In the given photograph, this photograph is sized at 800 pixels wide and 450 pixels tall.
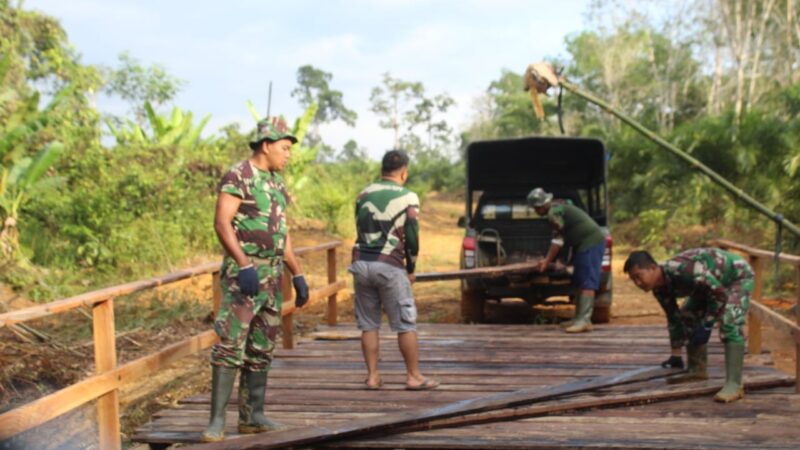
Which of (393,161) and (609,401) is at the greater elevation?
(393,161)

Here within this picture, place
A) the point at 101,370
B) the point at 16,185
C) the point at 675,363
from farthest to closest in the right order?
the point at 16,185 < the point at 675,363 < the point at 101,370

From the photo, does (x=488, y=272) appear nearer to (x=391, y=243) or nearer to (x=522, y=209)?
(x=522, y=209)

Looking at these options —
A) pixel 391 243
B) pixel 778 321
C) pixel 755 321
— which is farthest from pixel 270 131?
pixel 755 321

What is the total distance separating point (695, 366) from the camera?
16.2ft

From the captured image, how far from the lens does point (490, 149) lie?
353 inches

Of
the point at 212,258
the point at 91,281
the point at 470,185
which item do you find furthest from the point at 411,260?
the point at 212,258

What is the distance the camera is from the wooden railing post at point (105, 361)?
372 cm

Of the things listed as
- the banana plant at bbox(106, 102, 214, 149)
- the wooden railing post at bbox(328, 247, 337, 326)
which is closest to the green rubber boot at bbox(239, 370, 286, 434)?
the wooden railing post at bbox(328, 247, 337, 326)

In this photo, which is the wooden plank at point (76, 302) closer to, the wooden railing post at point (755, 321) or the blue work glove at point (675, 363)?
the blue work glove at point (675, 363)

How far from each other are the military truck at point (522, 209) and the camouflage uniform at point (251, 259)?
420 cm

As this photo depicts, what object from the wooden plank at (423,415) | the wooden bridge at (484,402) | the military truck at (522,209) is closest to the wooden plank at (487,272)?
the military truck at (522,209)

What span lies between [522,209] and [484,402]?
4.94 metres

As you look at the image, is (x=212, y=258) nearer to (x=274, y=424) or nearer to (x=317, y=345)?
(x=317, y=345)

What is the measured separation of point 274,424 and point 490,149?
18.7ft
